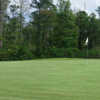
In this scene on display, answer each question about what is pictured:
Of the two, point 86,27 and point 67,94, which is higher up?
point 86,27

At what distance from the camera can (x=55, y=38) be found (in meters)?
22.7

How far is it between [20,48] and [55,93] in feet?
53.9

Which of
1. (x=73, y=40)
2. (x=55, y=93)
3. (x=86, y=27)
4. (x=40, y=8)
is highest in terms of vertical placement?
(x=40, y=8)

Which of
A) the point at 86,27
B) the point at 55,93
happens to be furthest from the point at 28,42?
the point at 55,93

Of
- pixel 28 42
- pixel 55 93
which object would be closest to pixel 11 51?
pixel 28 42

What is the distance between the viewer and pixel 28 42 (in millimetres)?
23203

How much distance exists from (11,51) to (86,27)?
34.8ft

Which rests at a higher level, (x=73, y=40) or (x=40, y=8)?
(x=40, y=8)

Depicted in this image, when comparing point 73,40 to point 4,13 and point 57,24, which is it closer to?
point 57,24

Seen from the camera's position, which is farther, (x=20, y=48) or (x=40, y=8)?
(x=40, y=8)

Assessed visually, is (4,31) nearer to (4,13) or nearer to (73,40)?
(4,13)

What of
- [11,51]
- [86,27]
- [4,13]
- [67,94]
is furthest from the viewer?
[86,27]

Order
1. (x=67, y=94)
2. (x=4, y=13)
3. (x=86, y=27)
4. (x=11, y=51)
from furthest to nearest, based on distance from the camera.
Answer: (x=86, y=27) < (x=4, y=13) < (x=11, y=51) < (x=67, y=94)

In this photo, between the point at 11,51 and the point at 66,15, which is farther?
the point at 66,15
